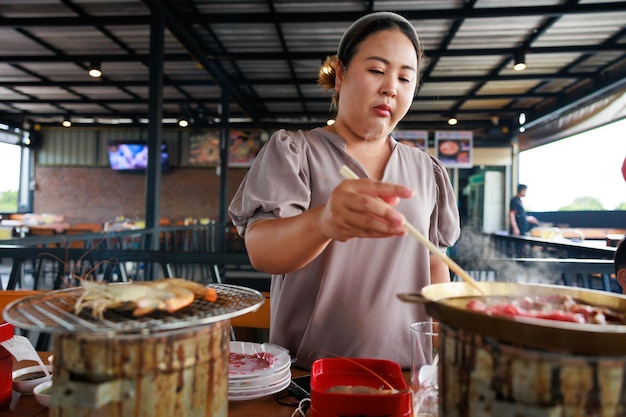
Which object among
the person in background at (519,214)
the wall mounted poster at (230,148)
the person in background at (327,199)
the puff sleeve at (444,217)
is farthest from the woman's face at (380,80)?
the wall mounted poster at (230,148)

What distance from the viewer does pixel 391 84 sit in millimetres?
1235

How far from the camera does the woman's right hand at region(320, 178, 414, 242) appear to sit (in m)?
0.73

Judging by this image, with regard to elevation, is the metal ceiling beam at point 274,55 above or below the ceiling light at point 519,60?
above

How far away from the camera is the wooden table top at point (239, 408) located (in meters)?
0.91

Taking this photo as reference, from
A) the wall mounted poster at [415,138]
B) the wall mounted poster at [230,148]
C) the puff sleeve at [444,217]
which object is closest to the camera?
the puff sleeve at [444,217]

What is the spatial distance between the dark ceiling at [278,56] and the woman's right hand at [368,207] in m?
3.67

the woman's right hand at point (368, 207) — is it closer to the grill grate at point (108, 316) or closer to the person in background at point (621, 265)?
the grill grate at point (108, 316)

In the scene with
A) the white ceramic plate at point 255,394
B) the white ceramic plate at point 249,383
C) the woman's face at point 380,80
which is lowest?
the white ceramic plate at point 255,394

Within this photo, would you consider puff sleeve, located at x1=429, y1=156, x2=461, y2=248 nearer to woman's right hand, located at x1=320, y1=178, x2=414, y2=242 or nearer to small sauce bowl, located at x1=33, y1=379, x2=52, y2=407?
woman's right hand, located at x1=320, y1=178, x2=414, y2=242

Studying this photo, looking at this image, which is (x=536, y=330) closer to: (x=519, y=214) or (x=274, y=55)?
(x=274, y=55)

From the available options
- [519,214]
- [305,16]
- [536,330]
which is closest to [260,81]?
[305,16]

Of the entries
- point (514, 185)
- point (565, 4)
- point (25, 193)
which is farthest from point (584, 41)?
point (25, 193)

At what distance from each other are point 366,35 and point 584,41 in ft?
23.1

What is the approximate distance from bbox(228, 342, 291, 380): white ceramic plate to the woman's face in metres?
0.72
